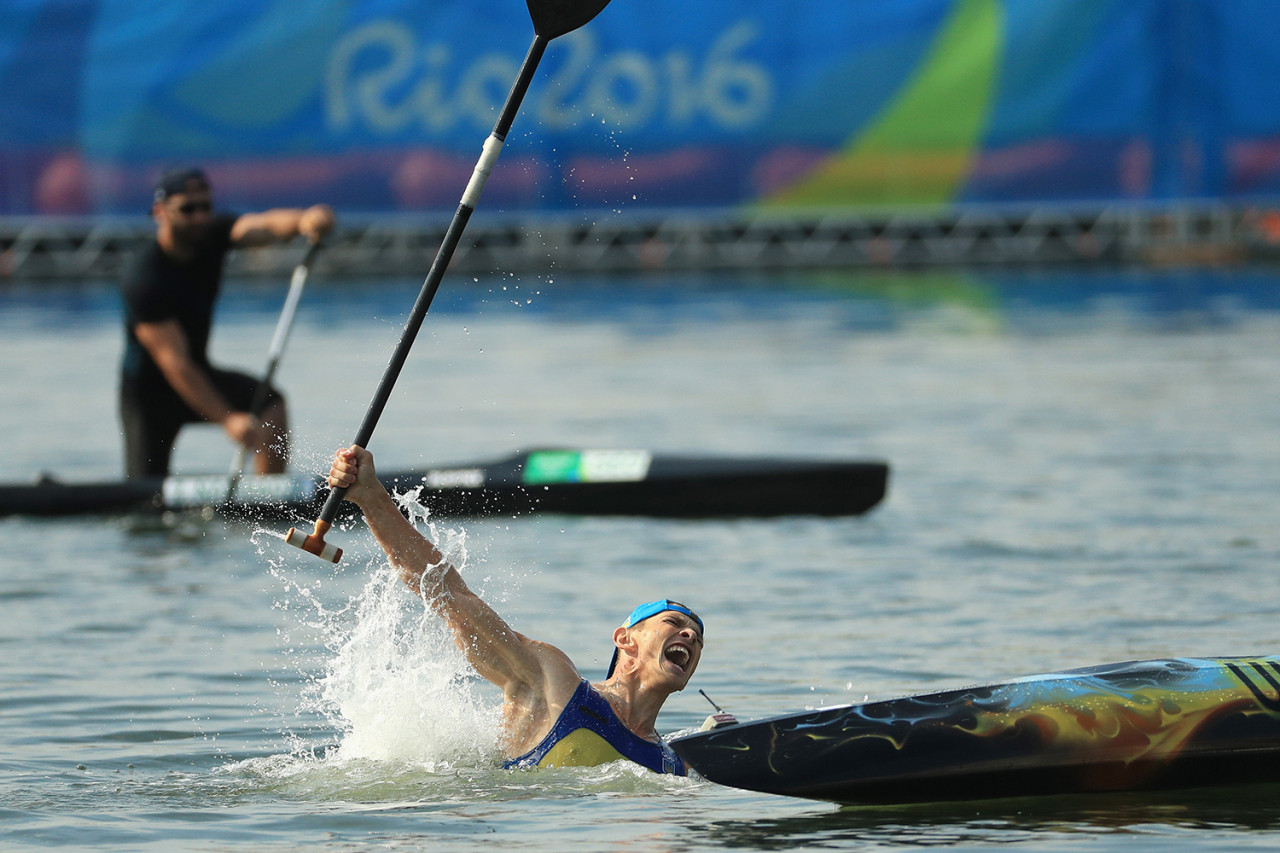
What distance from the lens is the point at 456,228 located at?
614cm

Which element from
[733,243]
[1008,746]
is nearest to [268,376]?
[1008,746]

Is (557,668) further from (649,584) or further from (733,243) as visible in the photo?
(733,243)

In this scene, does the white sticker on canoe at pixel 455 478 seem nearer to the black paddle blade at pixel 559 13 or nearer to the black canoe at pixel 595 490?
the black canoe at pixel 595 490

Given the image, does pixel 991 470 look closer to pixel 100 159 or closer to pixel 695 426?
pixel 695 426

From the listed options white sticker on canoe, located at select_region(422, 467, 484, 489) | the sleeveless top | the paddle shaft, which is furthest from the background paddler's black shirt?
the sleeveless top

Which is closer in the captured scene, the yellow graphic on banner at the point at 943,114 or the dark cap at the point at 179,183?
the dark cap at the point at 179,183

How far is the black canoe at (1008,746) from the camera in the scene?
5.57m

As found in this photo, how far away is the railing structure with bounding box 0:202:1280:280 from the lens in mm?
29578

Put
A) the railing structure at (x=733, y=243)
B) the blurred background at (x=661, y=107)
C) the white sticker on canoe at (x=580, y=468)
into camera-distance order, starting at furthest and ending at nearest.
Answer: the railing structure at (x=733, y=243), the blurred background at (x=661, y=107), the white sticker on canoe at (x=580, y=468)

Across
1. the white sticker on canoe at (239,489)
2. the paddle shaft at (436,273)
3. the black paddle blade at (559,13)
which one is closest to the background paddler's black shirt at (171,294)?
the white sticker on canoe at (239,489)

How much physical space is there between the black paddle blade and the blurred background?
20.8 meters

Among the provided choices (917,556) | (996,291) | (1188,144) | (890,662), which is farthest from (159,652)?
(1188,144)

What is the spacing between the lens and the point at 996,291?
26312 millimetres

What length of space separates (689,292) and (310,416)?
12.9m
